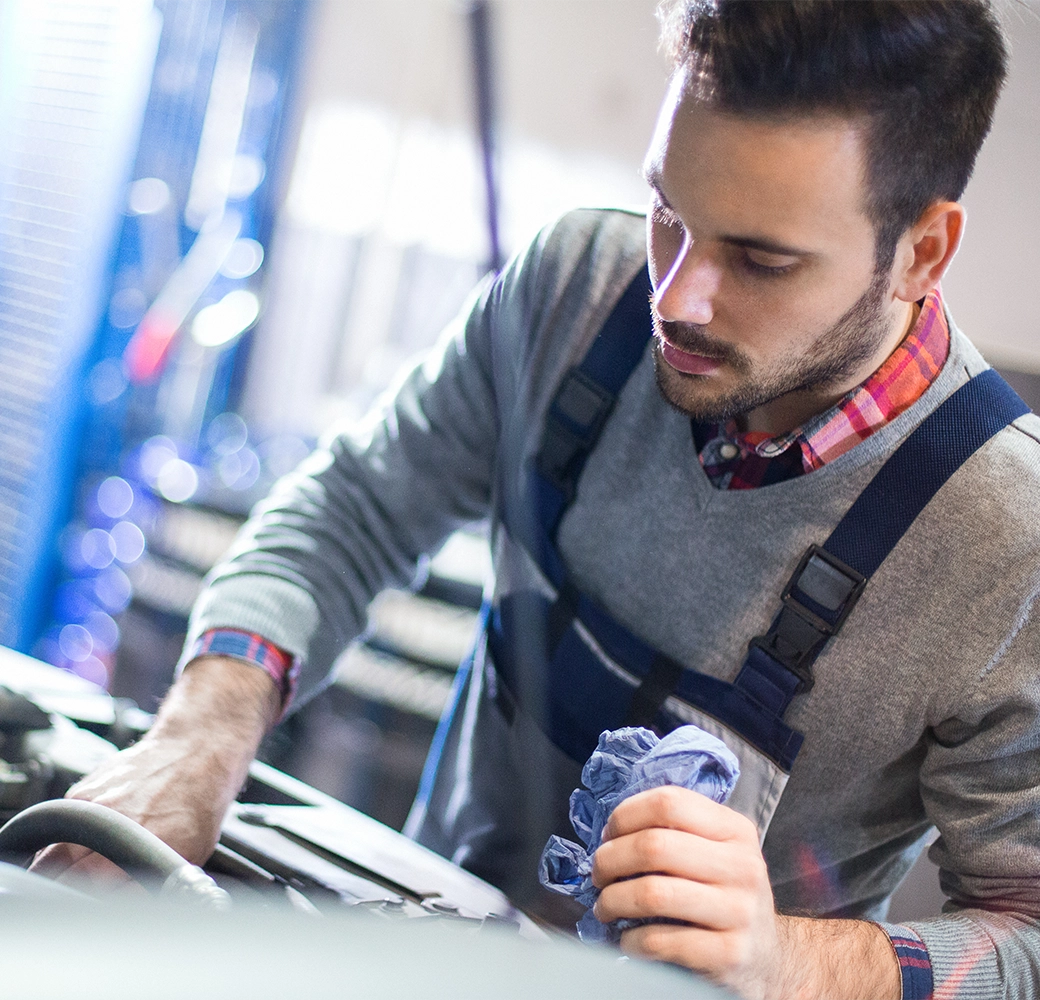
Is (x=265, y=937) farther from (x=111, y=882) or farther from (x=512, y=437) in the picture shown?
(x=512, y=437)

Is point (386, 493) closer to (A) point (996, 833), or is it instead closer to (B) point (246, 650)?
(B) point (246, 650)

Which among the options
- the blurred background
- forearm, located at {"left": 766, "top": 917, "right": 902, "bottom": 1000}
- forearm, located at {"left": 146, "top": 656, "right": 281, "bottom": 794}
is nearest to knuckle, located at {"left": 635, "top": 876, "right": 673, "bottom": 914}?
forearm, located at {"left": 766, "top": 917, "right": 902, "bottom": 1000}

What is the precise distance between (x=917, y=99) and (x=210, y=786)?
865 millimetres

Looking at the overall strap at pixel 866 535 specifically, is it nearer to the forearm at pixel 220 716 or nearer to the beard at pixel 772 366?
the beard at pixel 772 366

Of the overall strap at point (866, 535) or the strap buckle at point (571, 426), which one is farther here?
the strap buckle at point (571, 426)

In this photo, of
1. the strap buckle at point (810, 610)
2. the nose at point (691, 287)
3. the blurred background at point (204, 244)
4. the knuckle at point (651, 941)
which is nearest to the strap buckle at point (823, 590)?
the strap buckle at point (810, 610)

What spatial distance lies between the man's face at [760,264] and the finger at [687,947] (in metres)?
0.46

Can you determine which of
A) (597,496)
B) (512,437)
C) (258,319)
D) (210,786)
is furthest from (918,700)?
(258,319)

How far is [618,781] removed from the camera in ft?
2.52

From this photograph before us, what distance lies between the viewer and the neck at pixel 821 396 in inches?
39.4

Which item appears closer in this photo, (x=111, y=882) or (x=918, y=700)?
(x=111, y=882)

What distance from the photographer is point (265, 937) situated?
37 centimetres

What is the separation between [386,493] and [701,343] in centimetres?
48

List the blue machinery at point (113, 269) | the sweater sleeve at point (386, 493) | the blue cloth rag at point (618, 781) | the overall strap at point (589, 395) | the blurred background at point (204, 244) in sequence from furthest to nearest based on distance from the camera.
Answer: the blue machinery at point (113, 269) < the blurred background at point (204, 244) < the sweater sleeve at point (386, 493) < the overall strap at point (589, 395) < the blue cloth rag at point (618, 781)
